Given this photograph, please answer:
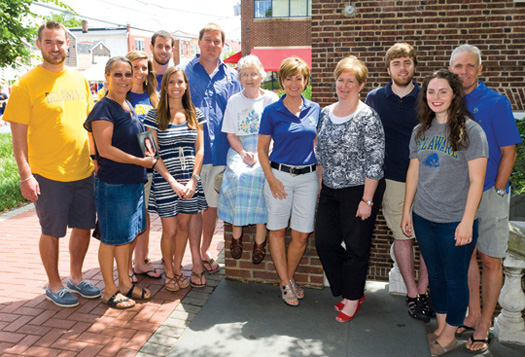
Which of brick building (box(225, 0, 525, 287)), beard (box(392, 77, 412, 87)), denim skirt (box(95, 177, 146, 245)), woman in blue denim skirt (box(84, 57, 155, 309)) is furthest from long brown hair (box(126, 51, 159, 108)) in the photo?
beard (box(392, 77, 412, 87))

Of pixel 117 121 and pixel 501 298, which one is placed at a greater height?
pixel 117 121

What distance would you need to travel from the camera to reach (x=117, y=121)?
4293mm

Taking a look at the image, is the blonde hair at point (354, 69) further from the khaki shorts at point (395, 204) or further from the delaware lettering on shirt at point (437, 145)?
the khaki shorts at point (395, 204)

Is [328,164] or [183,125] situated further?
[183,125]

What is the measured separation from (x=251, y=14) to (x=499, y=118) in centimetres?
2713

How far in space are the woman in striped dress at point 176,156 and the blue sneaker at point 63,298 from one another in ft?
3.17

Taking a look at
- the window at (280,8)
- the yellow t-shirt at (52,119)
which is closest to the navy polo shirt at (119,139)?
the yellow t-shirt at (52,119)

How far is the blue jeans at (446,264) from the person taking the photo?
3.67 metres

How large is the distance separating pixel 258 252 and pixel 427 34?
319 cm

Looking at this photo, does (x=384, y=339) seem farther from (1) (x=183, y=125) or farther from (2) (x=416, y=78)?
(2) (x=416, y=78)

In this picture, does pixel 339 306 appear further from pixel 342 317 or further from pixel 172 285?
pixel 172 285

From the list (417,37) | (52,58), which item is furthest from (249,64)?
(417,37)

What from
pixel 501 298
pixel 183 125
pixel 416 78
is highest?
pixel 416 78

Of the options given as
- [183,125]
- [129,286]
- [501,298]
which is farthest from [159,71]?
[501,298]
